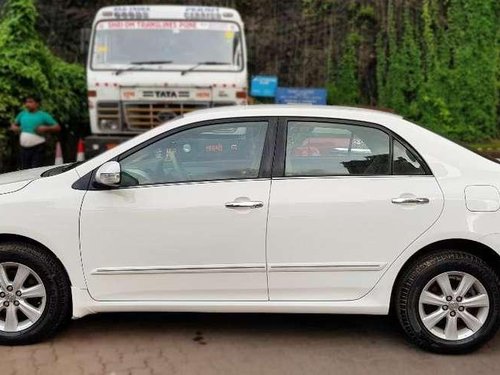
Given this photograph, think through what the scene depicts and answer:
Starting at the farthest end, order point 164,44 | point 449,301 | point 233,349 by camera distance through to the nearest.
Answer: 1. point 164,44
2. point 233,349
3. point 449,301

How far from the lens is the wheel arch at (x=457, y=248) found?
4168 mm

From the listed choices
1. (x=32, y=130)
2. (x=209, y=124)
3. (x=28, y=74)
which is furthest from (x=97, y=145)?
(x=209, y=124)

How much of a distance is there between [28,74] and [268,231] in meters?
7.40

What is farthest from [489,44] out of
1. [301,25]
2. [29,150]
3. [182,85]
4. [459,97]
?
[29,150]

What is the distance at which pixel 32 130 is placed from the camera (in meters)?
9.23

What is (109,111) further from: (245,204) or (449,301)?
(449,301)

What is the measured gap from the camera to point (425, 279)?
4152 mm

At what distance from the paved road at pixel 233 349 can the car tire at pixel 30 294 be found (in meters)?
0.12

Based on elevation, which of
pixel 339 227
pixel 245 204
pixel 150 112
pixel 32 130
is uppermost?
pixel 245 204

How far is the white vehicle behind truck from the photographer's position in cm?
948

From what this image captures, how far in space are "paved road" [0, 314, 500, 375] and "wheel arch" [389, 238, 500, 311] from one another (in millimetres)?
491

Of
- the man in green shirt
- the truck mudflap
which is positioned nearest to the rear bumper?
the truck mudflap

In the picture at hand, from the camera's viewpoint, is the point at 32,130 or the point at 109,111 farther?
Result: the point at 109,111

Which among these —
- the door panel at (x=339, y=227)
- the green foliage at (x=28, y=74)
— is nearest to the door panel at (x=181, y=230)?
the door panel at (x=339, y=227)
